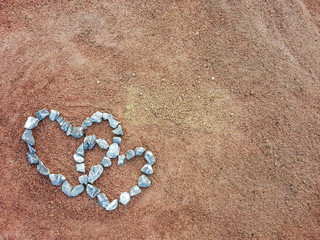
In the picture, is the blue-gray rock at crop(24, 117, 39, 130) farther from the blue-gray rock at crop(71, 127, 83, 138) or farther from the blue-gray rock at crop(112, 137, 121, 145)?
the blue-gray rock at crop(112, 137, 121, 145)

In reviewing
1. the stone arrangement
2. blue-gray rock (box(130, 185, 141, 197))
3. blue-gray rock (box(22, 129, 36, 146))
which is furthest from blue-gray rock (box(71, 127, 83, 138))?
blue-gray rock (box(130, 185, 141, 197))

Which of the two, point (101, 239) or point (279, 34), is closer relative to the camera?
point (101, 239)

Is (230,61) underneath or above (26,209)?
above

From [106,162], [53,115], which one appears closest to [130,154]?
[106,162]

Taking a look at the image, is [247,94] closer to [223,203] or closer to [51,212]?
[223,203]

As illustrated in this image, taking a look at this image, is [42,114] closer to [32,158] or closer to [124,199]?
[32,158]

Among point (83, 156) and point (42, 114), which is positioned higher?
point (42, 114)

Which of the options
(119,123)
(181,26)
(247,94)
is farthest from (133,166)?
(181,26)
